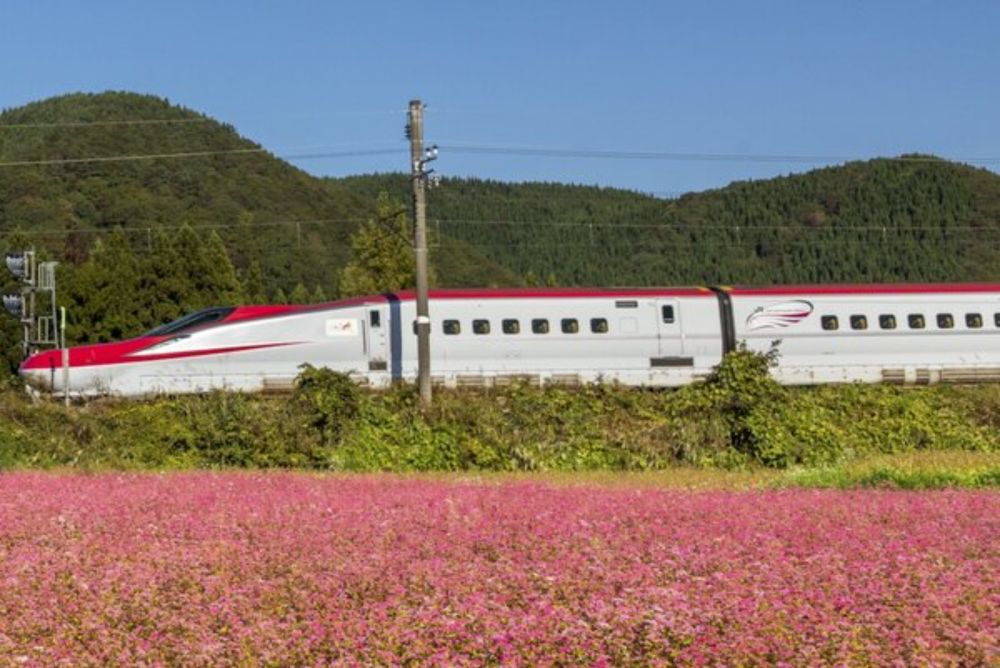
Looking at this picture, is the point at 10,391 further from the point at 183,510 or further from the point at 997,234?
the point at 997,234

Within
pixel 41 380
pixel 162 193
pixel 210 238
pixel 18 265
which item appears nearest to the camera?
pixel 41 380

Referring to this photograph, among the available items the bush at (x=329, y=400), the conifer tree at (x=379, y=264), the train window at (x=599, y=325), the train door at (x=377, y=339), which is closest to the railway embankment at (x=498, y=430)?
the bush at (x=329, y=400)

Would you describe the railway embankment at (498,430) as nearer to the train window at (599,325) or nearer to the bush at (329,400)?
the bush at (329,400)

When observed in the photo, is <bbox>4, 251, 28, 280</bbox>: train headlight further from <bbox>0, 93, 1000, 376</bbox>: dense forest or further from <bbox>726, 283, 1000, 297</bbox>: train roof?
<bbox>0, 93, 1000, 376</bbox>: dense forest

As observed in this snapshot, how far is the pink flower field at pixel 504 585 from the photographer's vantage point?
259 inches

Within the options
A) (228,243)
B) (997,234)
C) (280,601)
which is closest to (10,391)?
(280,601)

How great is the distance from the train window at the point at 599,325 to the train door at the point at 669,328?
1402 mm

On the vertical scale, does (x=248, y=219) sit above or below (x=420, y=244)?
above

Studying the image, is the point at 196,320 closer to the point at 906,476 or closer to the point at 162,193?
the point at 906,476

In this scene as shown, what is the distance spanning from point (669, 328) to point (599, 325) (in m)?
1.85

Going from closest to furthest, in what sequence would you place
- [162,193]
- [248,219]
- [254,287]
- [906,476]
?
1. [906,476]
2. [254,287]
3. [248,219]
4. [162,193]

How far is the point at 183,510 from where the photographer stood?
1222 centimetres

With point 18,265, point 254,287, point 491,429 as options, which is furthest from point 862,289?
point 254,287

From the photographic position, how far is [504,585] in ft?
25.6
